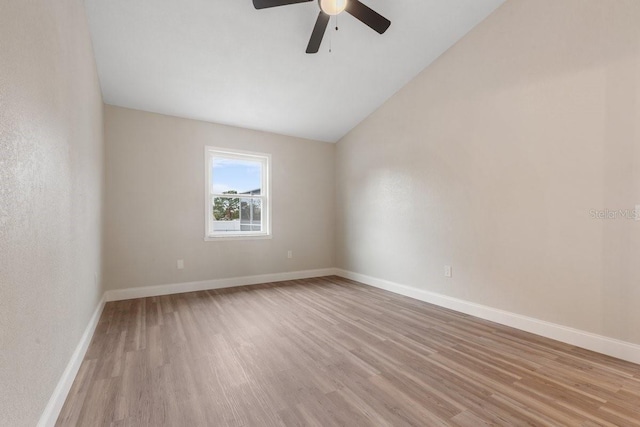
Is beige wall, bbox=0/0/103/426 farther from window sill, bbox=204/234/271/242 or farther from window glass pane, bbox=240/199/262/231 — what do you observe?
window glass pane, bbox=240/199/262/231

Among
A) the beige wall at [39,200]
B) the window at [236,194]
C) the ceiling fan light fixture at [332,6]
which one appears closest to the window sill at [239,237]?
the window at [236,194]

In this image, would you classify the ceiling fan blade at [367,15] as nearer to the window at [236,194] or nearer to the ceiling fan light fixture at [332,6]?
the ceiling fan light fixture at [332,6]

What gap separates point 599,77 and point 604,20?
17.1 inches

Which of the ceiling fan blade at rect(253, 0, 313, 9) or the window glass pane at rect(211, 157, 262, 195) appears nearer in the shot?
the ceiling fan blade at rect(253, 0, 313, 9)

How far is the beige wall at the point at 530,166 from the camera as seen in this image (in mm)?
2225

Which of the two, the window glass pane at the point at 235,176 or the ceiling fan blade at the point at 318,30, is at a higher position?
the ceiling fan blade at the point at 318,30

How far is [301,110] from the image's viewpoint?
4305 millimetres

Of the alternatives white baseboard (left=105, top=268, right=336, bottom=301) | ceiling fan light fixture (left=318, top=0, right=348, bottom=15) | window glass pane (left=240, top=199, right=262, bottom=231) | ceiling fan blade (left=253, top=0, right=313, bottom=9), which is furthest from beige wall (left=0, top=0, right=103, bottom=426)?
window glass pane (left=240, top=199, right=262, bottom=231)

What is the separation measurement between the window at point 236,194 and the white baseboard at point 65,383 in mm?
2140

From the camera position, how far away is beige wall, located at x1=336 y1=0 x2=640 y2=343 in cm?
222

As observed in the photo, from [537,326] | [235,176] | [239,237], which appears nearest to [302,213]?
[239,237]

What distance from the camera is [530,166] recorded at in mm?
2713

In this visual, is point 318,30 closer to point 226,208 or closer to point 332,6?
point 332,6

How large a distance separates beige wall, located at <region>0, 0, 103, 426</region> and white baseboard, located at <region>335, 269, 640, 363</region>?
3.44m
